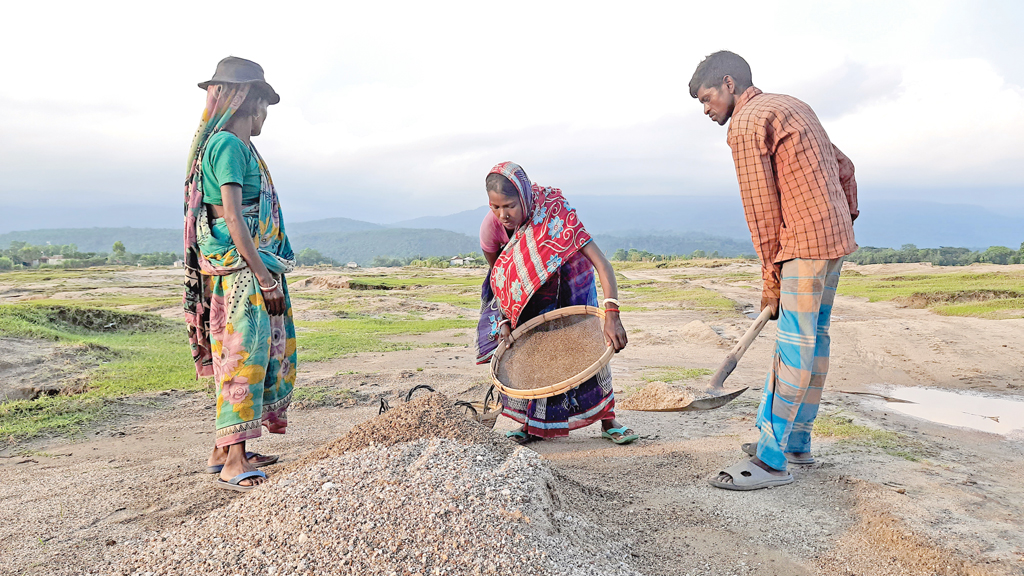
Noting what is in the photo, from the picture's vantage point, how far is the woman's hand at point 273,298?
320cm

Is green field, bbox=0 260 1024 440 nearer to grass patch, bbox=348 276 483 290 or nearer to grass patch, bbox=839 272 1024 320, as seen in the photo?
grass patch, bbox=839 272 1024 320

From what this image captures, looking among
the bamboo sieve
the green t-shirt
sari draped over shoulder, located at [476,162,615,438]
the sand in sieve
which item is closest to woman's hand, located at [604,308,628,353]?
the bamboo sieve

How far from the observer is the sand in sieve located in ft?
11.9

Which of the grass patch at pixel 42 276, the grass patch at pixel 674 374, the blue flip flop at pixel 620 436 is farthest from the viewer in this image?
the grass patch at pixel 42 276

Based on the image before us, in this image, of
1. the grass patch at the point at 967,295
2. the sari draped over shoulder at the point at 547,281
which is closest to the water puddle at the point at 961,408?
the sari draped over shoulder at the point at 547,281

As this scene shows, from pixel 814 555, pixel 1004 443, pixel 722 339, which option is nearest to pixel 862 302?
pixel 722 339

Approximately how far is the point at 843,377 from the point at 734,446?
11.3ft

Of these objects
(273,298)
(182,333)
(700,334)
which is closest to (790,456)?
(273,298)

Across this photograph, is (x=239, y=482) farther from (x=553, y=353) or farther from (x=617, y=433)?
(x=617, y=433)

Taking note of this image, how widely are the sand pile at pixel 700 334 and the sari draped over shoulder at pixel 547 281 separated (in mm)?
5776

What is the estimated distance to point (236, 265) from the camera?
317cm

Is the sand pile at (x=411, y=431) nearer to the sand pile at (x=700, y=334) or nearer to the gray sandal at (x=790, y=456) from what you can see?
the gray sandal at (x=790, y=456)

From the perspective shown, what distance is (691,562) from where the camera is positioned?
7.52 ft

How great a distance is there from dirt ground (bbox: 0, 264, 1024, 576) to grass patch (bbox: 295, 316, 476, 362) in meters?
2.79
